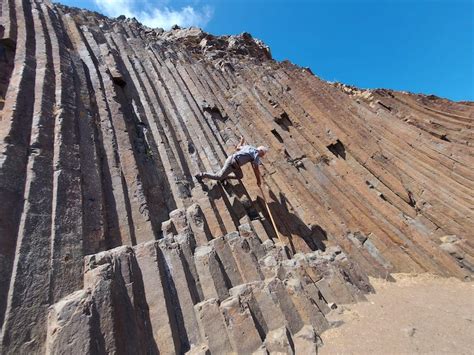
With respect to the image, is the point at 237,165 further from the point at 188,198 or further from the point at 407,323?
the point at 407,323

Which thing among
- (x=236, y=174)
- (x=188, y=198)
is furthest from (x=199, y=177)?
(x=236, y=174)

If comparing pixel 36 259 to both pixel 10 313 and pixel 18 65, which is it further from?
pixel 18 65

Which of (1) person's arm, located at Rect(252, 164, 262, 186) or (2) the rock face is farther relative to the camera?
(1) person's arm, located at Rect(252, 164, 262, 186)

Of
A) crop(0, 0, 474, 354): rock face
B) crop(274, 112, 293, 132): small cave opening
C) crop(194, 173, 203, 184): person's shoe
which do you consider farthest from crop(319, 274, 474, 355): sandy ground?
crop(274, 112, 293, 132): small cave opening

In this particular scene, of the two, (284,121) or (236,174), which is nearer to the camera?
(236,174)

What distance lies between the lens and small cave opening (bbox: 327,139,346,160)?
915 cm

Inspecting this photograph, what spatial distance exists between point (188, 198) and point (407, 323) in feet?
15.0

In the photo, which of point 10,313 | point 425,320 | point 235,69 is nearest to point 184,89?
point 235,69

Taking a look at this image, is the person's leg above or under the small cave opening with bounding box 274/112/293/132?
under

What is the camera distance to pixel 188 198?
639 cm

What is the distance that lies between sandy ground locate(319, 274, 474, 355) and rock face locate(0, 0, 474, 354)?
1.05 ft

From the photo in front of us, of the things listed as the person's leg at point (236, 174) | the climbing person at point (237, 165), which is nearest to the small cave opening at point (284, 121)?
the climbing person at point (237, 165)

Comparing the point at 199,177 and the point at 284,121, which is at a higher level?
the point at 284,121

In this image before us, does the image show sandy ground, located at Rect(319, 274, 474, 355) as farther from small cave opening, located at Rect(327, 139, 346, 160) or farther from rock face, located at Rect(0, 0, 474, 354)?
small cave opening, located at Rect(327, 139, 346, 160)
